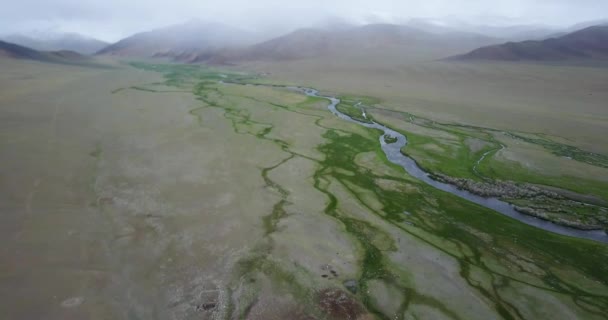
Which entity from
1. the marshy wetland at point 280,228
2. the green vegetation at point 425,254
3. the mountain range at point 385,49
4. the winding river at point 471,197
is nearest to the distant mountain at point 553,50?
the mountain range at point 385,49

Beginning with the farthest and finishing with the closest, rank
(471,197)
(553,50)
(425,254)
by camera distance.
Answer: (553,50)
(471,197)
(425,254)

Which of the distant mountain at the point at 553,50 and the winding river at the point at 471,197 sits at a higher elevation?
the distant mountain at the point at 553,50

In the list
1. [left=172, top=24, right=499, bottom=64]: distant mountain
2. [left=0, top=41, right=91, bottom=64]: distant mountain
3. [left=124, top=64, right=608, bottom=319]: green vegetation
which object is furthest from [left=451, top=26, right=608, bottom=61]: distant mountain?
[left=0, top=41, right=91, bottom=64]: distant mountain

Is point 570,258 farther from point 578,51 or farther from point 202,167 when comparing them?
point 578,51

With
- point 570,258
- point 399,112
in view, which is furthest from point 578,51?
point 570,258

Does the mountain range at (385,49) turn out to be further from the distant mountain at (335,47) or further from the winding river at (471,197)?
the winding river at (471,197)

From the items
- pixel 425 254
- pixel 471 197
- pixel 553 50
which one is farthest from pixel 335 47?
pixel 425 254

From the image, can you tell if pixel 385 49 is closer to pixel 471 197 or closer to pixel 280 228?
pixel 471 197

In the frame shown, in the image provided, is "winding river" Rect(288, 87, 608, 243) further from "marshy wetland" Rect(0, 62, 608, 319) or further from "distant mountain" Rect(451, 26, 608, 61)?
"distant mountain" Rect(451, 26, 608, 61)
